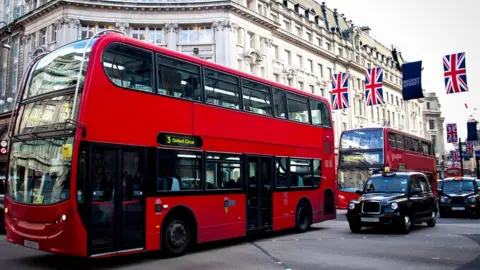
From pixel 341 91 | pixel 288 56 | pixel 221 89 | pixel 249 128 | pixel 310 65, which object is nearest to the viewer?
pixel 221 89

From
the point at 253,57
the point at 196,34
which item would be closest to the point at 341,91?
the point at 253,57

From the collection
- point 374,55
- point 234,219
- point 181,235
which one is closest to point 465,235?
point 234,219

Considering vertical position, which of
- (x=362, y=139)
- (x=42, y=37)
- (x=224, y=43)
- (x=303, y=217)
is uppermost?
A: (x=42, y=37)

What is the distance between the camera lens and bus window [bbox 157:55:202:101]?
34.9 ft

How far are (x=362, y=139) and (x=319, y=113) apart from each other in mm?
7782

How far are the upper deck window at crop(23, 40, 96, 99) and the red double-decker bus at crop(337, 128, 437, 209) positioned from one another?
17.0m

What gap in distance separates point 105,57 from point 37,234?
12.0 ft

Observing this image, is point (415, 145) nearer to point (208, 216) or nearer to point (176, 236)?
point (208, 216)

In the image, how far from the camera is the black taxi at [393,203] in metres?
14.1

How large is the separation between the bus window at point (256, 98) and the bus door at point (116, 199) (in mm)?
4169

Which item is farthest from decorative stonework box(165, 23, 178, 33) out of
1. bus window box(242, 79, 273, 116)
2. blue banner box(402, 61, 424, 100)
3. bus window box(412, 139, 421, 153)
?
bus window box(242, 79, 273, 116)

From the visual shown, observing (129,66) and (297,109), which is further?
(297,109)

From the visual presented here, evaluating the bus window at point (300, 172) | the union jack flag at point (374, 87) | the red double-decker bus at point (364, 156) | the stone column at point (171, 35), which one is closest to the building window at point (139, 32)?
the stone column at point (171, 35)

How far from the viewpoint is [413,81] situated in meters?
22.2
